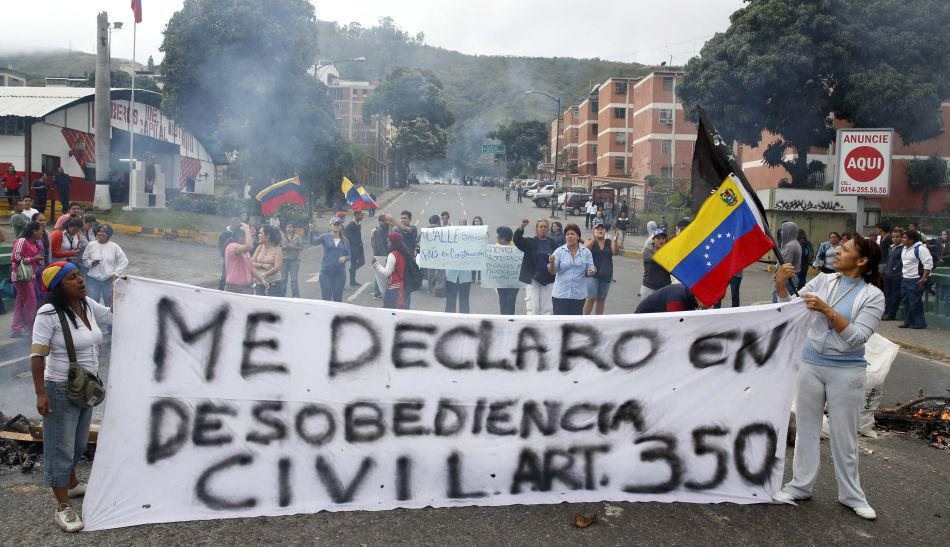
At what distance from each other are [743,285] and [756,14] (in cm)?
1535

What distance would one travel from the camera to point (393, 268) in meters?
10.1

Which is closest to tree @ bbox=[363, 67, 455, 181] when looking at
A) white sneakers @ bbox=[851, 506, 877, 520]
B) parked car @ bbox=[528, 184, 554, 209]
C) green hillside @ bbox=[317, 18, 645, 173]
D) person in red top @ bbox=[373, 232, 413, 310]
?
green hillside @ bbox=[317, 18, 645, 173]

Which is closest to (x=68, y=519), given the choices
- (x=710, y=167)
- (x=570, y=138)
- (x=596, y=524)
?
(x=596, y=524)

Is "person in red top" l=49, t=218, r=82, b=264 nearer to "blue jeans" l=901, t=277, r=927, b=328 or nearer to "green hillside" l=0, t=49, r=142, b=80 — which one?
"blue jeans" l=901, t=277, r=927, b=328

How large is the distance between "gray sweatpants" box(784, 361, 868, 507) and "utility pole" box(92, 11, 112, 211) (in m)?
25.3

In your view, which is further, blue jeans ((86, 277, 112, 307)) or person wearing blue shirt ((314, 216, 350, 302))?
person wearing blue shirt ((314, 216, 350, 302))

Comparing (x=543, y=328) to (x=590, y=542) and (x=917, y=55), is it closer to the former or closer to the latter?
(x=590, y=542)

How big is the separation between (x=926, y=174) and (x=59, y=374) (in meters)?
41.8

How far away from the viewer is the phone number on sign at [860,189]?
12.6 meters

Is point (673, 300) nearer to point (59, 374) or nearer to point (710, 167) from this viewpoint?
point (710, 167)

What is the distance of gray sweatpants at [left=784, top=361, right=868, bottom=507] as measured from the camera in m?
4.67

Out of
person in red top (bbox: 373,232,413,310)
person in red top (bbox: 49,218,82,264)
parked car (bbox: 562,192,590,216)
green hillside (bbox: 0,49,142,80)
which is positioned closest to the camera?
person in red top (bbox: 373,232,413,310)

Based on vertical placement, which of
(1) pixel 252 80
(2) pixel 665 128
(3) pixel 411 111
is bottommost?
(1) pixel 252 80

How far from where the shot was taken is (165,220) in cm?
2652
